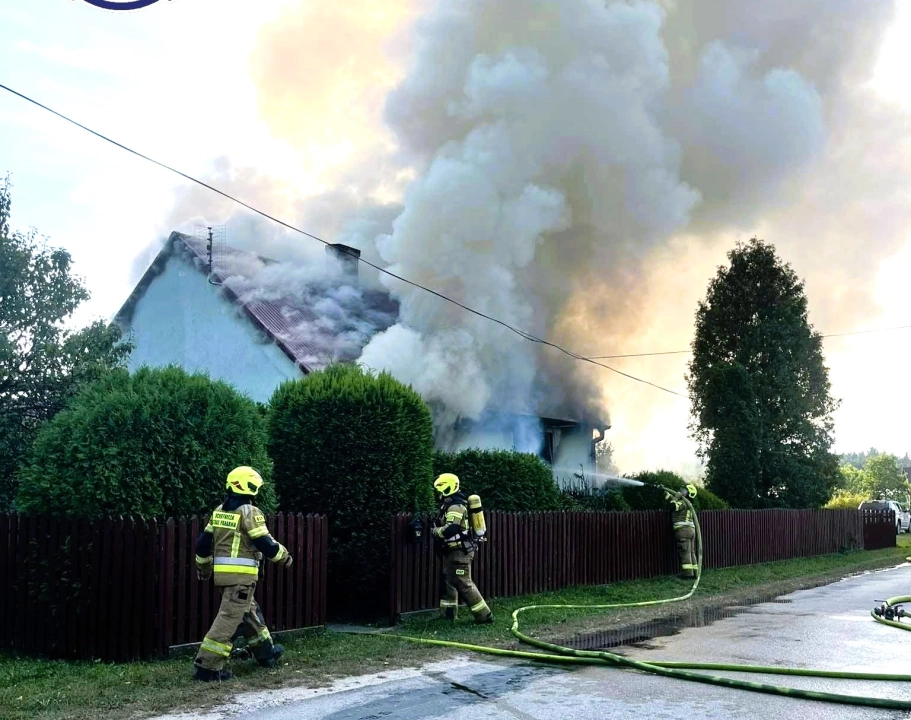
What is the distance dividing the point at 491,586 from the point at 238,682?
5.54 meters

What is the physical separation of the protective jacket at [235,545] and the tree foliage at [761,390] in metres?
20.6

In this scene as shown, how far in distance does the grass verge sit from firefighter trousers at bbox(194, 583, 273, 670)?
221 millimetres

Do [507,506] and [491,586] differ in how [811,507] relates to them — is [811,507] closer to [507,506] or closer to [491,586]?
[507,506]

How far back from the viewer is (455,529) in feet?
31.9

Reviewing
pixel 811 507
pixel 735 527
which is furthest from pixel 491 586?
pixel 811 507

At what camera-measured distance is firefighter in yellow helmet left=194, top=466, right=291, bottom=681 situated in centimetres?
677

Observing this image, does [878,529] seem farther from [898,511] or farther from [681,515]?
[898,511]

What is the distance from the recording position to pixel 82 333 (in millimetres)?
12180

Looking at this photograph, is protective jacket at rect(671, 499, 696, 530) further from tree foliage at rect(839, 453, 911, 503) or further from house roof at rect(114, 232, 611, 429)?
tree foliage at rect(839, 453, 911, 503)

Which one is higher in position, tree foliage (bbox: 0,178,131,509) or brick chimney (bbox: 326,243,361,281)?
brick chimney (bbox: 326,243,361,281)

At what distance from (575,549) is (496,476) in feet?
5.55

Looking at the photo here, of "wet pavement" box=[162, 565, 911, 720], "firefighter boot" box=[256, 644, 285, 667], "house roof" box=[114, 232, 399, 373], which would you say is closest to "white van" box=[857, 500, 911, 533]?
"house roof" box=[114, 232, 399, 373]

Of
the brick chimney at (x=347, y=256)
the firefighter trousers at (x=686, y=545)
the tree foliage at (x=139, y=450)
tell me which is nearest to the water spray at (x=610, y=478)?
the firefighter trousers at (x=686, y=545)

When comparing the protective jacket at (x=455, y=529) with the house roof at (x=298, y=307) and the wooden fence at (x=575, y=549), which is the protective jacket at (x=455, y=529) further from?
the house roof at (x=298, y=307)
